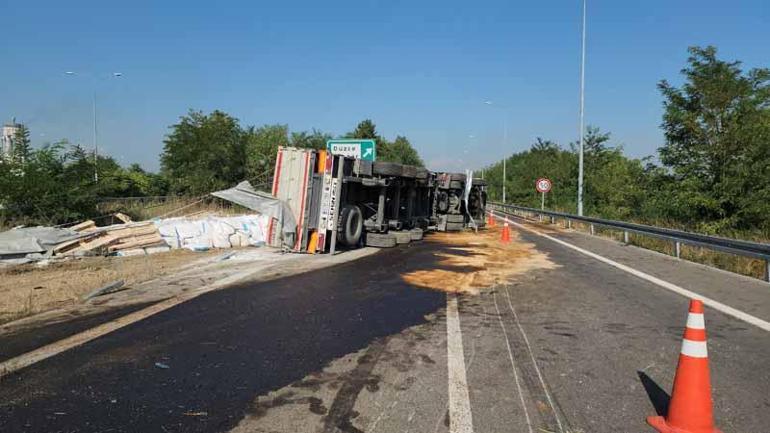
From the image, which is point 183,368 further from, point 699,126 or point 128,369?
point 699,126

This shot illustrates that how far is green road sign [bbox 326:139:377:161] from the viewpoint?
58.3ft

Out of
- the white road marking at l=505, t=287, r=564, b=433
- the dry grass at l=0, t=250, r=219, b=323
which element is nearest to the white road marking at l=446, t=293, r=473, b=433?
the white road marking at l=505, t=287, r=564, b=433

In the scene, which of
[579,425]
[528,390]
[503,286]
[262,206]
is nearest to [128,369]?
[528,390]

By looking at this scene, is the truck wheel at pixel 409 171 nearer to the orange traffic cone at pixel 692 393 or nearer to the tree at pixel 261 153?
the tree at pixel 261 153

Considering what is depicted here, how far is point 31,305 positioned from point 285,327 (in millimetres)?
3642

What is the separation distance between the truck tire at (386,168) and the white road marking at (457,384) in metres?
7.61

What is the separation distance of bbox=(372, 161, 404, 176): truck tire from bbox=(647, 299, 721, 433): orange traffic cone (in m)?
10.2

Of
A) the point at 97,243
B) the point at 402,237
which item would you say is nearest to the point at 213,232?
the point at 97,243

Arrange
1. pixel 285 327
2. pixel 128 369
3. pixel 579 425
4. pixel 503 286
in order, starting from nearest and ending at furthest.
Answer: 1. pixel 579 425
2. pixel 128 369
3. pixel 285 327
4. pixel 503 286

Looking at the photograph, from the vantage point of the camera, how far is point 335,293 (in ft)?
25.1

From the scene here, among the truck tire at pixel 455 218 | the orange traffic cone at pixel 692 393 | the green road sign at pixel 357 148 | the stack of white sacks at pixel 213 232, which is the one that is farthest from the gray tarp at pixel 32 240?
the truck tire at pixel 455 218

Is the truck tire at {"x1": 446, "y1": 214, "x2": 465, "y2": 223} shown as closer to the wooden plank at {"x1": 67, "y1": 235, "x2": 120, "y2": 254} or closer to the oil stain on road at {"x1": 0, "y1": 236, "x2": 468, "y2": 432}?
the wooden plank at {"x1": 67, "y1": 235, "x2": 120, "y2": 254}

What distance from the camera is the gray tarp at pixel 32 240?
10422mm

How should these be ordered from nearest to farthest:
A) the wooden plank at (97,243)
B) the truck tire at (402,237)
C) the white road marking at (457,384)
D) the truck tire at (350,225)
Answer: the white road marking at (457,384) < the wooden plank at (97,243) < the truck tire at (350,225) < the truck tire at (402,237)
